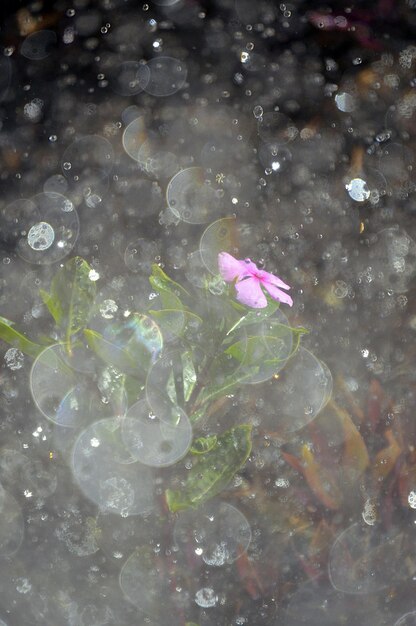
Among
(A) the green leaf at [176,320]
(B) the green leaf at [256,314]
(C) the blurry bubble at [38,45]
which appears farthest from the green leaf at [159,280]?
(C) the blurry bubble at [38,45]

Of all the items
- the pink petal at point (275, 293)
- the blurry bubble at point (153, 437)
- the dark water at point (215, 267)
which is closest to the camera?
the pink petal at point (275, 293)

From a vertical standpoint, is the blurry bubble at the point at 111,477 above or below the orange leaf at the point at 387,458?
above

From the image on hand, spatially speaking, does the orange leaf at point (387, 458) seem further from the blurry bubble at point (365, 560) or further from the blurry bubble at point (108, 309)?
the blurry bubble at point (108, 309)

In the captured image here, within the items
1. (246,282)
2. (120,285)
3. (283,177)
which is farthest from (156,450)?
(283,177)

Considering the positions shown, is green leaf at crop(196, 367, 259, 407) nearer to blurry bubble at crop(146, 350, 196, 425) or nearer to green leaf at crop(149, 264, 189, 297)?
blurry bubble at crop(146, 350, 196, 425)

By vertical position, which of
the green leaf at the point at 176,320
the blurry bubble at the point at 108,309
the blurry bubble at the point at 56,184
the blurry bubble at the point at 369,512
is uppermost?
the blurry bubble at the point at 56,184

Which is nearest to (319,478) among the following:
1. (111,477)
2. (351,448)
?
(351,448)

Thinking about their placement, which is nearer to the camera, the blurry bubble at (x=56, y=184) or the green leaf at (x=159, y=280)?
the green leaf at (x=159, y=280)
